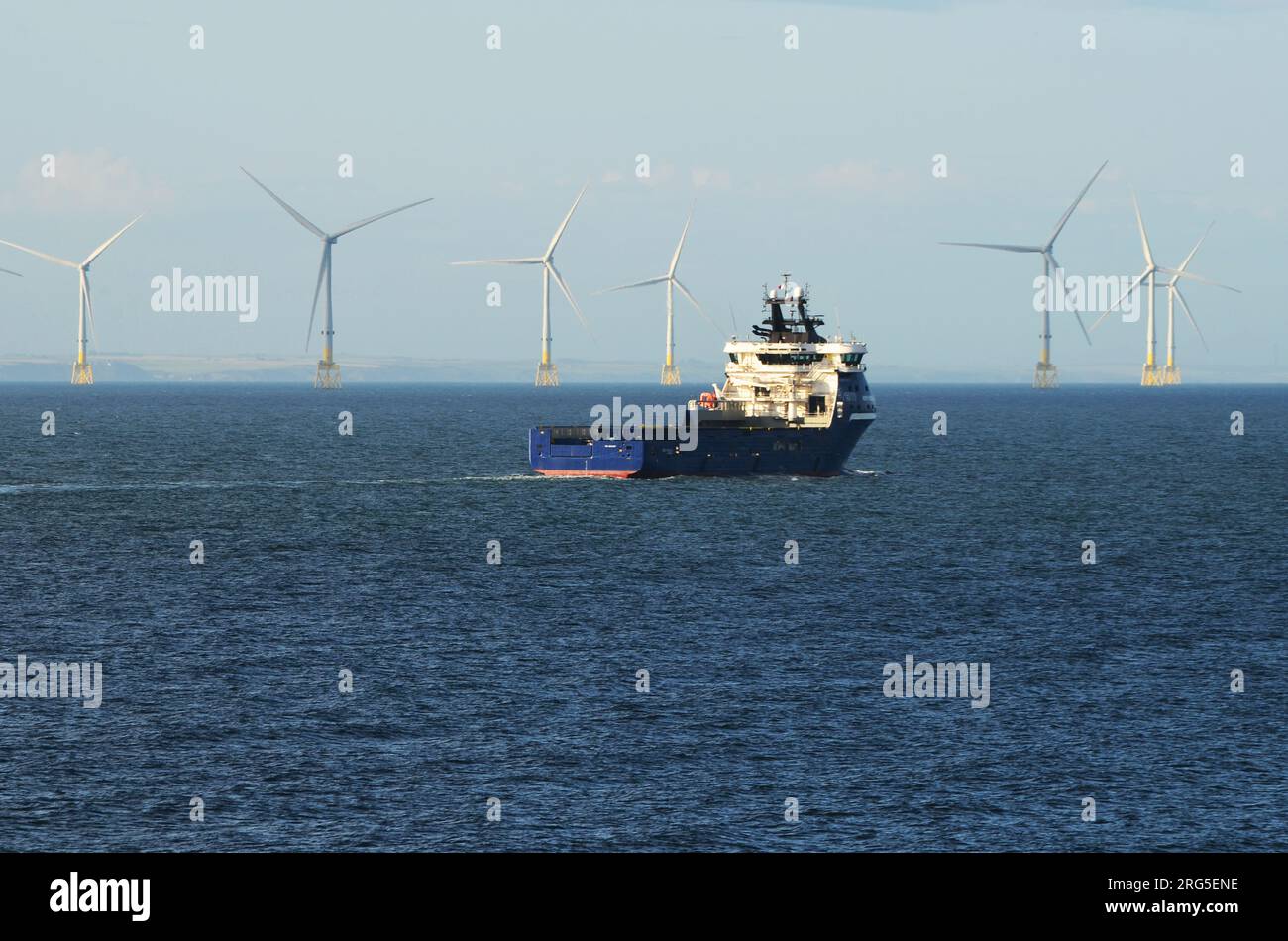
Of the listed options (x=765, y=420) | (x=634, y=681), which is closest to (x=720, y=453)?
(x=765, y=420)

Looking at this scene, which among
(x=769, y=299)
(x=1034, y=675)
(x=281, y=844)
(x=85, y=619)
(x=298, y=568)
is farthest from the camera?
(x=769, y=299)

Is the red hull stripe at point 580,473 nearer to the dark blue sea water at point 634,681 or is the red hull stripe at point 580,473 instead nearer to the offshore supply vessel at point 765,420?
the offshore supply vessel at point 765,420

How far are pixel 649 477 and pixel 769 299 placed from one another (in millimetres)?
20117

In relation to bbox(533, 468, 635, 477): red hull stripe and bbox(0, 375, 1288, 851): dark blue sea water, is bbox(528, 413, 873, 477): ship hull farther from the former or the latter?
bbox(0, 375, 1288, 851): dark blue sea water

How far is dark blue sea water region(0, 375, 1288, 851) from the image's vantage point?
41.2m

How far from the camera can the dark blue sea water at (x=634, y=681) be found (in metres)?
41.2

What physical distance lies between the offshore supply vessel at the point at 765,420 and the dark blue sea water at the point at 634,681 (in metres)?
17.3

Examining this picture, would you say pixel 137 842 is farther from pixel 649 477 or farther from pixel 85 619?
pixel 649 477

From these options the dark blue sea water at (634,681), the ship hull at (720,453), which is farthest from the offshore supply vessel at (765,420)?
the dark blue sea water at (634,681)

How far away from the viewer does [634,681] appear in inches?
2340

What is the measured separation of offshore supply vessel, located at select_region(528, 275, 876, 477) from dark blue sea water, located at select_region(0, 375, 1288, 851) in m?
17.3

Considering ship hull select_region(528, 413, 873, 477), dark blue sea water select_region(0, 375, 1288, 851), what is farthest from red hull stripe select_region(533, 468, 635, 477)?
dark blue sea water select_region(0, 375, 1288, 851)

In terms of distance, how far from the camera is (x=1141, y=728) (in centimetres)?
5203

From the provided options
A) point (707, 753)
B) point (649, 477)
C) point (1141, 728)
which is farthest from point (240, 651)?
point (649, 477)
